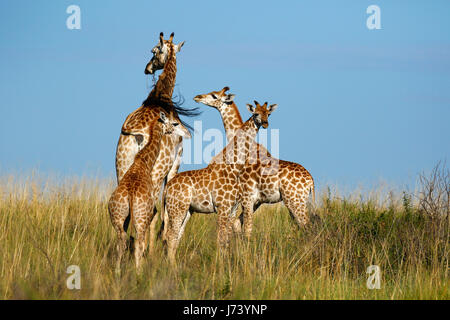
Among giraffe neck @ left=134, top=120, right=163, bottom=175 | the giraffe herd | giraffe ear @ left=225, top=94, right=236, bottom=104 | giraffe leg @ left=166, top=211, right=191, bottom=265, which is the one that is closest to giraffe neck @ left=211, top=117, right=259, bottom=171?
the giraffe herd

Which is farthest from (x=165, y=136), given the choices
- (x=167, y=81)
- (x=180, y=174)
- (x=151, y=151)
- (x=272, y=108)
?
(x=272, y=108)

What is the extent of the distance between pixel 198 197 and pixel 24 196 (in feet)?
19.2

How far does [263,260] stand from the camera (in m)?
8.88

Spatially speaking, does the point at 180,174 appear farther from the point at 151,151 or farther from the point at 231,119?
the point at 231,119

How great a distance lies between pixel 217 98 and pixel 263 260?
13.7ft

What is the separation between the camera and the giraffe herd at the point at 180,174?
9.18 m

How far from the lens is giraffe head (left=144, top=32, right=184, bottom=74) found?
1242cm

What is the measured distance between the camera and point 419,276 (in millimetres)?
9164

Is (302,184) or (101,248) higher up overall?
(302,184)

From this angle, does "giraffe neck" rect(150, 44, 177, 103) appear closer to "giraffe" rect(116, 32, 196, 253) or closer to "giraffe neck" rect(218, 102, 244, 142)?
"giraffe" rect(116, 32, 196, 253)
